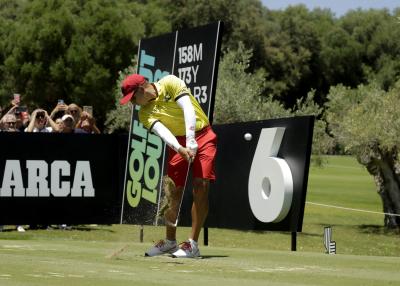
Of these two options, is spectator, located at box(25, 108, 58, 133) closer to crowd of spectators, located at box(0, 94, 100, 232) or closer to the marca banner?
crowd of spectators, located at box(0, 94, 100, 232)

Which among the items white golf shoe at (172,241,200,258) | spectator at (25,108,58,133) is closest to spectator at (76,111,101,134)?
spectator at (25,108,58,133)

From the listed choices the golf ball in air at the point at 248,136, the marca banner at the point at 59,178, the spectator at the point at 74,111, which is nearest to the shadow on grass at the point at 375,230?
the spectator at the point at 74,111

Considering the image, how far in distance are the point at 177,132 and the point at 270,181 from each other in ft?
11.6

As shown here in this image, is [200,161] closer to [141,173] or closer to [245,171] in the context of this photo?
[245,171]

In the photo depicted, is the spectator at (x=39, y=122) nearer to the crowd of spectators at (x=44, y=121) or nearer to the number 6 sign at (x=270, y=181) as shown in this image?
the crowd of spectators at (x=44, y=121)

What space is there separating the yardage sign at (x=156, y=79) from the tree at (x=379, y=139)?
48.6 feet

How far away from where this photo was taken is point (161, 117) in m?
9.75

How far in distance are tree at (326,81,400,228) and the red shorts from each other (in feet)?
64.2

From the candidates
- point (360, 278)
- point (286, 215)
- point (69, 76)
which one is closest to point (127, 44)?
point (69, 76)

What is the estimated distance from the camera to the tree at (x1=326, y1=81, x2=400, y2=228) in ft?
96.2

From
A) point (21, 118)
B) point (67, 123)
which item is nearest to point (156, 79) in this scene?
point (67, 123)

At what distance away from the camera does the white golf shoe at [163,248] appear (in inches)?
385

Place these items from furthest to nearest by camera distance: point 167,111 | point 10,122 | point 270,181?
point 10,122 → point 270,181 → point 167,111

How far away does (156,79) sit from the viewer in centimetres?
1460
